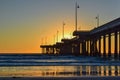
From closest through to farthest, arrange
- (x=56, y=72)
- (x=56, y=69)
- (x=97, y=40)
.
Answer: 1. (x=56, y=72)
2. (x=56, y=69)
3. (x=97, y=40)

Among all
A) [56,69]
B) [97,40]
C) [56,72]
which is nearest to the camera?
[56,72]

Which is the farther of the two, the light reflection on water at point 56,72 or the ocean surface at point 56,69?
the ocean surface at point 56,69

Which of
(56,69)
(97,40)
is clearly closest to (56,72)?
(56,69)

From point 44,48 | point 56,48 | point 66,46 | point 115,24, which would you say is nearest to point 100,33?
point 115,24

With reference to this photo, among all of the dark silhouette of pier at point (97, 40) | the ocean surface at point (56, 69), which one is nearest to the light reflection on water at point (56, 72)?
the ocean surface at point (56, 69)

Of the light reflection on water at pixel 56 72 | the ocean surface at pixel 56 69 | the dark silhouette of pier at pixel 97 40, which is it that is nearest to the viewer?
the light reflection on water at pixel 56 72

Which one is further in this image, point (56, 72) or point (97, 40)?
point (97, 40)

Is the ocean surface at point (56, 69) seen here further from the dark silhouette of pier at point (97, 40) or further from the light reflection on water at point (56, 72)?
the dark silhouette of pier at point (97, 40)

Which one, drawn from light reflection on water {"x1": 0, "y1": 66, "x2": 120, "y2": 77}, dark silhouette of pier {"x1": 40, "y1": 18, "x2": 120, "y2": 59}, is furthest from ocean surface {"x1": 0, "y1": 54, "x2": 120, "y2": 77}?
dark silhouette of pier {"x1": 40, "y1": 18, "x2": 120, "y2": 59}

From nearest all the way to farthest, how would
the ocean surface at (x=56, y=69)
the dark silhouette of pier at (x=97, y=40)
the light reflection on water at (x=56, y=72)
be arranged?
the light reflection on water at (x=56, y=72) → the ocean surface at (x=56, y=69) → the dark silhouette of pier at (x=97, y=40)

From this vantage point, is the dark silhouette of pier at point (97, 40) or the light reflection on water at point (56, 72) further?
the dark silhouette of pier at point (97, 40)

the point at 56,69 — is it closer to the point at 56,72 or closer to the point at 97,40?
the point at 56,72

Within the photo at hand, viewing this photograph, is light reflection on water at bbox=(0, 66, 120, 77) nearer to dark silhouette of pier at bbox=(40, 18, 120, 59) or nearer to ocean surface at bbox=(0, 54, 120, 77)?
ocean surface at bbox=(0, 54, 120, 77)

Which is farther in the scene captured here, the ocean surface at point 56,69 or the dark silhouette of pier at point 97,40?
the dark silhouette of pier at point 97,40
